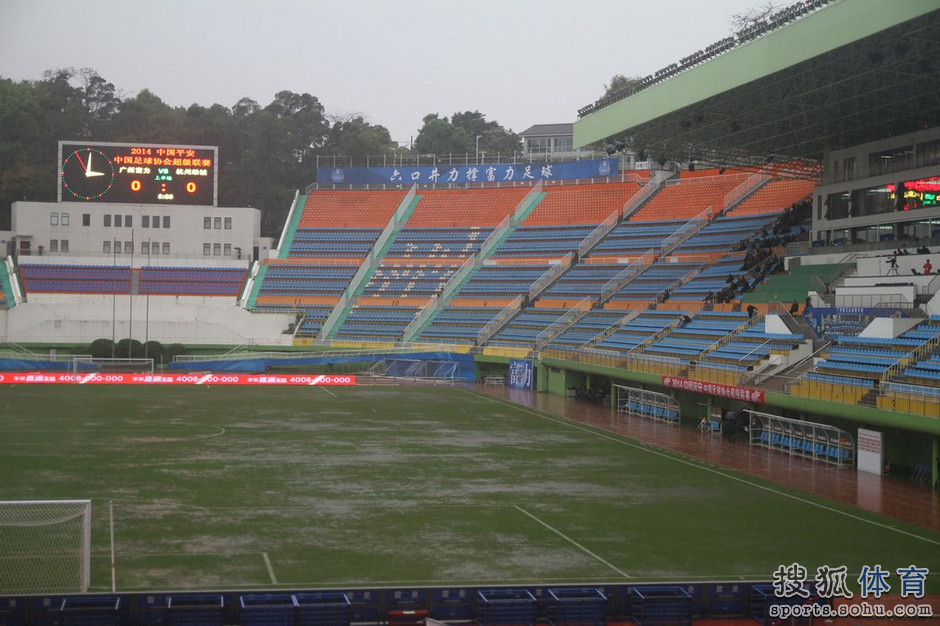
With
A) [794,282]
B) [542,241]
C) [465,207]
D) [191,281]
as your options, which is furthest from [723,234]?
[191,281]

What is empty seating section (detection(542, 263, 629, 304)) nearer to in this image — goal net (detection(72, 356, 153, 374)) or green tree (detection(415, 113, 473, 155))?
goal net (detection(72, 356, 153, 374))

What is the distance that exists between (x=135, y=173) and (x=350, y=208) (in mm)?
17534

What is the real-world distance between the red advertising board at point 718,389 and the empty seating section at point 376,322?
3081cm

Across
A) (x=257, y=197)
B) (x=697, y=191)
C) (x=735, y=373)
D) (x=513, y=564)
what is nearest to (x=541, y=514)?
(x=513, y=564)

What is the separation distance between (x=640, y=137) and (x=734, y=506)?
92.1 ft

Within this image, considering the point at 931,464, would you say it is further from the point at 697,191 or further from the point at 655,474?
the point at 697,191

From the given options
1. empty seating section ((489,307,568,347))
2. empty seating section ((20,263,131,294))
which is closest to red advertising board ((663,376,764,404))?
empty seating section ((489,307,568,347))

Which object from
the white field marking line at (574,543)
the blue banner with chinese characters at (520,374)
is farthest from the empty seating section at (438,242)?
the white field marking line at (574,543)

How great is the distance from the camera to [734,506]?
2388 cm

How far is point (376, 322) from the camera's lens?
6888 centimetres

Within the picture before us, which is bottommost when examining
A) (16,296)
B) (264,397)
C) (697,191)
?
(264,397)

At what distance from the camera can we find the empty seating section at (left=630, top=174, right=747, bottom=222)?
68188 millimetres

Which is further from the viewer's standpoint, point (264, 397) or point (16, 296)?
point (16, 296)

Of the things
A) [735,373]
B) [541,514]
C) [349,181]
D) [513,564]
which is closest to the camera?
[513,564]
